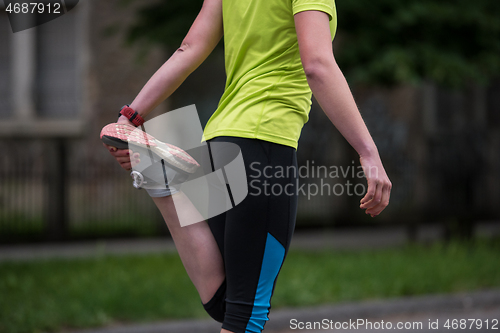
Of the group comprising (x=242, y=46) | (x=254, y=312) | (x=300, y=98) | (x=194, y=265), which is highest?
(x=242, y=46)

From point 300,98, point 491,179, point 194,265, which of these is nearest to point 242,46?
point 300,98

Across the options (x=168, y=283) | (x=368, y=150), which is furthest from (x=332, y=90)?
(x=168, y=283)

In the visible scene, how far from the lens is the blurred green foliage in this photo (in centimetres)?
681

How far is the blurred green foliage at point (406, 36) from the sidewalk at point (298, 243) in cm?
265

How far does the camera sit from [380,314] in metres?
4.93

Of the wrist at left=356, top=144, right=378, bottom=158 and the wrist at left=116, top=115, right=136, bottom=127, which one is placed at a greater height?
the wrist at left=116, top=115, right=136, bottom=127

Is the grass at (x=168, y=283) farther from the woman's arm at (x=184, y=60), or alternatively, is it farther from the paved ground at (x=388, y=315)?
the woman's arm at (x=184, y=60)

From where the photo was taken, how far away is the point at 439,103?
12.9 metres

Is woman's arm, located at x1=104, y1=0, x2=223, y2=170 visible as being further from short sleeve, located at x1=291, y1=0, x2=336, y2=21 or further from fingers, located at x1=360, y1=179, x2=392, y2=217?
fingers, located at x1=360, y1=179, x2=392, y2=217

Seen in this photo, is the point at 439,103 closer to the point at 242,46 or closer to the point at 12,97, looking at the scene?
the point at 12,97

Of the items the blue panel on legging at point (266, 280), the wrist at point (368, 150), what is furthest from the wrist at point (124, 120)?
the wrist at point (368, 150)

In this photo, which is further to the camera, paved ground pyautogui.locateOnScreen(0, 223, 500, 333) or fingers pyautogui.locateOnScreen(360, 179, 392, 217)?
paved ground pyautogui.locateOnScreen(0, 223, 500, 333)

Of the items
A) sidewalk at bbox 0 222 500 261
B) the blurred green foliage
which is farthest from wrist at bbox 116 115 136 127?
sidewalk at bbox 0 222 500 261

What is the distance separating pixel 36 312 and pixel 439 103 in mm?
10917
